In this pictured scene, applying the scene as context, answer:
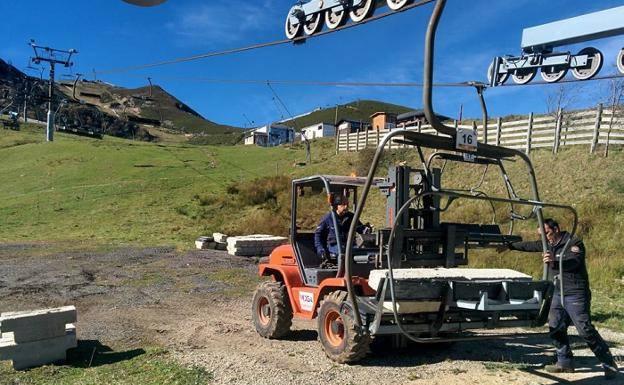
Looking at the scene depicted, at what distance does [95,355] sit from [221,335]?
185 cm

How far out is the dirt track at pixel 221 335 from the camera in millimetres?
6301

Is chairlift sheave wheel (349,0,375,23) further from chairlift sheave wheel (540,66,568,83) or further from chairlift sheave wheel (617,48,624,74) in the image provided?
chairlift sheave wheel (540,66,568,83)

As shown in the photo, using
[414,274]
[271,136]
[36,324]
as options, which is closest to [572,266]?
[414,274]

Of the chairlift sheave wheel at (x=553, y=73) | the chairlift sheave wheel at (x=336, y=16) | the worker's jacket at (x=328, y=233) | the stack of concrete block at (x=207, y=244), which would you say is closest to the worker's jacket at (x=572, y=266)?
the worker's jacket at (x=328, y=233)

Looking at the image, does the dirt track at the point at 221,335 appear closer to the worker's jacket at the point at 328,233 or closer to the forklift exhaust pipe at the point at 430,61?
the worker's jacket at the point at 328,233

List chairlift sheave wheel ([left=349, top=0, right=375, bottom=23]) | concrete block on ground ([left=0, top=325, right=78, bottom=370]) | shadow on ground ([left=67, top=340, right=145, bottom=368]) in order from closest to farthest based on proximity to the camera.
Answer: concrete block on ground ([left=0, top=325, right=78, bottom=370]) → shadow on ground ([left=67, top=340, right=145, bottom=368]) → chairlift sheave wheel ([left=349, top=0, right=375, bottom=23])

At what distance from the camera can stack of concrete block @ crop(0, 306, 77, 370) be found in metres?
6.70

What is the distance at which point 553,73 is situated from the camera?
2653 cm

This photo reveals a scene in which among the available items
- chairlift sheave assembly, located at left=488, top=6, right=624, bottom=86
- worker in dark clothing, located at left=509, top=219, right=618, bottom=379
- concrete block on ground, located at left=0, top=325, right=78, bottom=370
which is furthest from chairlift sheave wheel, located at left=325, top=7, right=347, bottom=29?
concrete block on ground, located at left=0, top=325, right=78, bottom=370

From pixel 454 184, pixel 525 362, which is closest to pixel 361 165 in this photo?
pixel 454 184

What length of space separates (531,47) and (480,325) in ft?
76.6

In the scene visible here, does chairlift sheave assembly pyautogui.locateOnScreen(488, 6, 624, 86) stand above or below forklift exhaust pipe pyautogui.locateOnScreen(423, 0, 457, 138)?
above

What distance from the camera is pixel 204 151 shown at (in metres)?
56.6

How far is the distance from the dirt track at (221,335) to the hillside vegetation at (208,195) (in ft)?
12.1
